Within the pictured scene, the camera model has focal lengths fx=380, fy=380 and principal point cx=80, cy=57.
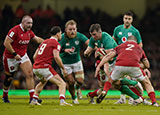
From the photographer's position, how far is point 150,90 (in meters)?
9.23

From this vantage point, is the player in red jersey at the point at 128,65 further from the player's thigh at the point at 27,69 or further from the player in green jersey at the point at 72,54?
the player's thigh at the point at 27,69

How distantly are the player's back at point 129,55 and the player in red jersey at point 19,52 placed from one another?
2.59 meters

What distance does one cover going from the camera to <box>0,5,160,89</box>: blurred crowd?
68.8 ft

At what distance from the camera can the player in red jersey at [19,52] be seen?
10.2 m

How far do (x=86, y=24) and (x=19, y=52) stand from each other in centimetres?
1438

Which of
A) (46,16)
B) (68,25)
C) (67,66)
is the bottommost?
(67,66)

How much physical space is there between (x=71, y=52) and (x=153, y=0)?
18.1 metres

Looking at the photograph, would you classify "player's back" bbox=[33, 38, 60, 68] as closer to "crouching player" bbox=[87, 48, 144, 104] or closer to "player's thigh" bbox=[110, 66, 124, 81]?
"player's thigh" bbox=[110, 66, 124, 81]

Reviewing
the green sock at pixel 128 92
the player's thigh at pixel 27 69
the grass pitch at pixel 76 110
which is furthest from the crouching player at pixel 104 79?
the player's thigh at pixel 27 69

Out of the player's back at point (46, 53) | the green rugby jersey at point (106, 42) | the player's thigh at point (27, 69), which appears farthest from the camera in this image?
the green rugby jersey at point (106, 42)

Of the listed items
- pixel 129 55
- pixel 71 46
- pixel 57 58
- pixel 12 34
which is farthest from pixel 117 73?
pixel 12 34

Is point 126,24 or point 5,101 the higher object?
point 126,24

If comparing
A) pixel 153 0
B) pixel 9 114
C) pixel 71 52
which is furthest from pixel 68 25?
pixel 153 0

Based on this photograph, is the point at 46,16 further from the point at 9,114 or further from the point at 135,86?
the point at 9,114
